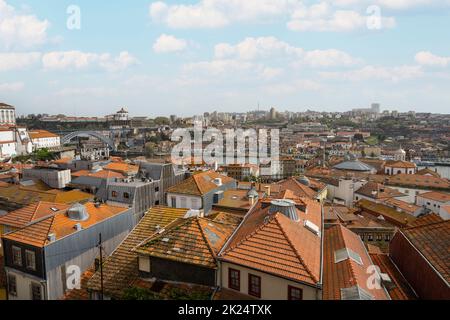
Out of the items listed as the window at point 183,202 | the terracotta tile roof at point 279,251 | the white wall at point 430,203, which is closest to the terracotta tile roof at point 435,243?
the terracotta tile roof at point 279,251

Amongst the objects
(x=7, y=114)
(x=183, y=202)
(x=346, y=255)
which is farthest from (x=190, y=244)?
(x=7, y=114)

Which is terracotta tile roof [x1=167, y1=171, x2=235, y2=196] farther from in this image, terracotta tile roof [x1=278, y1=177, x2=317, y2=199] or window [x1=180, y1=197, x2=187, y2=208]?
terracotta tile roof [x1=278, y1=177, x2=317, y2=199]

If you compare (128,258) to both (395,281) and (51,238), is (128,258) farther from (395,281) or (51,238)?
(395,281)

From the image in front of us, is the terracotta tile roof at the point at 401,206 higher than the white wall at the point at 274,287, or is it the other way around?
the white wall at the point at 274,287

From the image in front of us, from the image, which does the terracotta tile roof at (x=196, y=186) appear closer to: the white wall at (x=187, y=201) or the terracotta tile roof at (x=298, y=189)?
the white wall at (x=187, y=201)

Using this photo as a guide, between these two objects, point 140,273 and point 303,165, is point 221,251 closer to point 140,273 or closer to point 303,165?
point 140,273

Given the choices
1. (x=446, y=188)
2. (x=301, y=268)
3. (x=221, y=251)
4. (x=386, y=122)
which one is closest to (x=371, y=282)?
(x=301, y=268)
